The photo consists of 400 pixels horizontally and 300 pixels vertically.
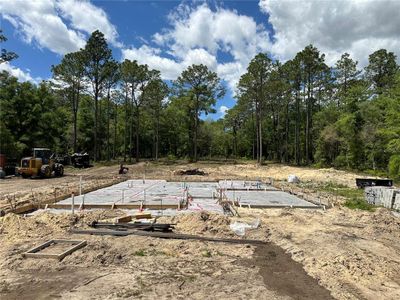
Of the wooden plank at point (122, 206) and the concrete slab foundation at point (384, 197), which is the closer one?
the wooden plank at point (122, 206)

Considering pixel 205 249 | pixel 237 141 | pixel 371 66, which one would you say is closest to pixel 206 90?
pixel 371 66

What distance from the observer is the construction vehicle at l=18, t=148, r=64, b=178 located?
2239 cm

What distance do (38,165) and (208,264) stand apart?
19.3 meters

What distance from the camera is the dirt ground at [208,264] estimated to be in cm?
517

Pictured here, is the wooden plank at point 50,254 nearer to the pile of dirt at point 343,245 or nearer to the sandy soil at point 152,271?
the sandy soil at point 152,271

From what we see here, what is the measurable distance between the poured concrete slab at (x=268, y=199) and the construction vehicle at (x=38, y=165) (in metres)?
12.7

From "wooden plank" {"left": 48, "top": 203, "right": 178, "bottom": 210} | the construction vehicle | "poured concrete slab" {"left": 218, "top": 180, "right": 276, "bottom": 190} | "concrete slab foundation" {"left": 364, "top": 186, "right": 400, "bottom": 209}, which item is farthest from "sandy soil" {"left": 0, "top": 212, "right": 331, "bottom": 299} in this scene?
the construction vehicle

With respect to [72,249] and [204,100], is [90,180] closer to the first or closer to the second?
[72,249]

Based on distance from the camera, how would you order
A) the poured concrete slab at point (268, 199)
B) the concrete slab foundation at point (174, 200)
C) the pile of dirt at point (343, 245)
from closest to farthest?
the pile of dirt at point (343, 245) → the concrete slab foundation at point (174, 200) → the poured concrete slab at point (268, 199)

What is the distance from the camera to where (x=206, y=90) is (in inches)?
1742

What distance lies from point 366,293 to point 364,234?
4.00m

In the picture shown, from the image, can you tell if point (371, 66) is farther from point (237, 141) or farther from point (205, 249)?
point (205, 249)

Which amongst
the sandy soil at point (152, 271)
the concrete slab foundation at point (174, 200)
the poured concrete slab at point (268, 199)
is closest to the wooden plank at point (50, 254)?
the sandy soil at point (152, 271)

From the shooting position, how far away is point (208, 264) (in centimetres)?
631
